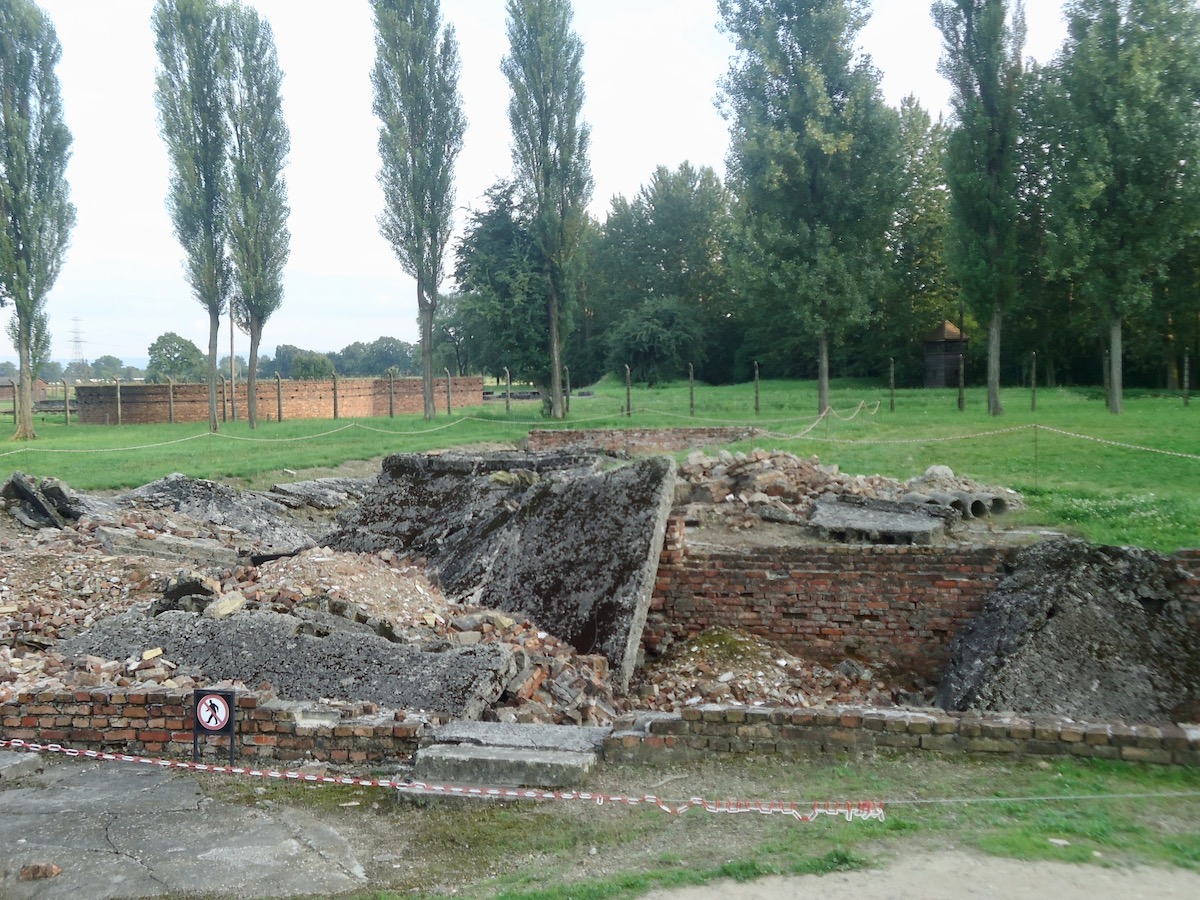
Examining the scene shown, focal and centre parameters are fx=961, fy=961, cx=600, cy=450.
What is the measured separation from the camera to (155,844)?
14.4 ft

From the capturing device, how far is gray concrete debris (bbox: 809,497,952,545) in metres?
9.86

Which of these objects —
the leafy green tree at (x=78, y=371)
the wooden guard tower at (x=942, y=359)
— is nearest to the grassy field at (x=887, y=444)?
the wooden guard tower at (x=942, y=359)

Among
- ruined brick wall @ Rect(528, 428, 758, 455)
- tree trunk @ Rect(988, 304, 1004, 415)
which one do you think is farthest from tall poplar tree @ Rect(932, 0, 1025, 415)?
ruined brick wall @ Rect(528, 428, 758, 455)

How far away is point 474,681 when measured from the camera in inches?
246

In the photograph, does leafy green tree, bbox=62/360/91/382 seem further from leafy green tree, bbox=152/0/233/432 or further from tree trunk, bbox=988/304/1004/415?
tree trunk, bbox=988/304/1004/415

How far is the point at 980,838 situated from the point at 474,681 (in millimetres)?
3285

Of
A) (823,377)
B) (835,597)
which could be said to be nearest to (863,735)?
(835,597)

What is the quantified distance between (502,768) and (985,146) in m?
21.8

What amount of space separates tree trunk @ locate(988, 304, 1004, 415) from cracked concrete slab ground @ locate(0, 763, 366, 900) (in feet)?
69.2

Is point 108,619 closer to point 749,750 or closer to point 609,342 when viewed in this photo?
point 749,750

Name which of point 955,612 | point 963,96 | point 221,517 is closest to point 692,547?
point 955,612

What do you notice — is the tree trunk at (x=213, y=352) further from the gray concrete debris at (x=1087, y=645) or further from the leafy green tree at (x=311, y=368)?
the gray concrete debris at (x=1087, y=645)

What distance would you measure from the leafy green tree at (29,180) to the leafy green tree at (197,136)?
295cm

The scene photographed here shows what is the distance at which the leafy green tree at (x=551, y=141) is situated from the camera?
2811 cm
